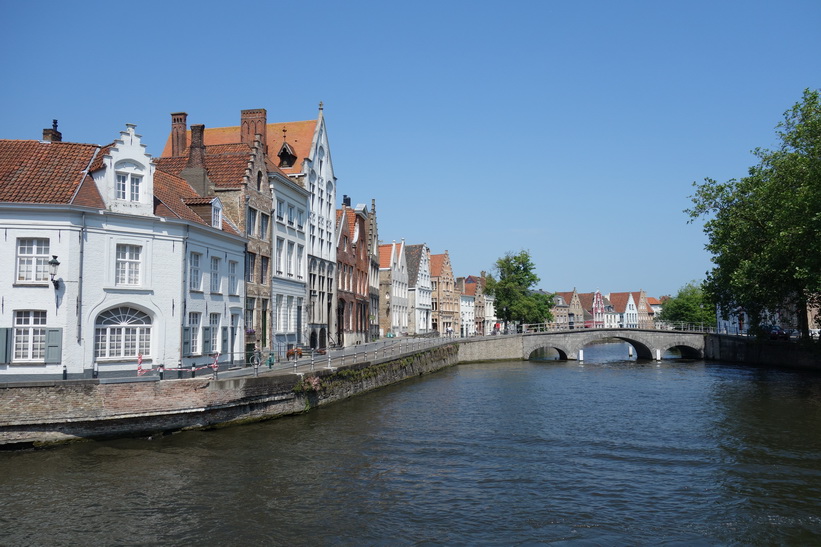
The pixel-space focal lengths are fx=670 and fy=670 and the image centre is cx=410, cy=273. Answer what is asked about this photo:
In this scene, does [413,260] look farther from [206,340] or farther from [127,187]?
[127,187]

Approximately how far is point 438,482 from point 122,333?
14005 mm

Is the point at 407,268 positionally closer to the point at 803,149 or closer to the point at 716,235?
the point at 716,235

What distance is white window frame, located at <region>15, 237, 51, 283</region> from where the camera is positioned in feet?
74.8

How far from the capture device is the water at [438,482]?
1312 cm

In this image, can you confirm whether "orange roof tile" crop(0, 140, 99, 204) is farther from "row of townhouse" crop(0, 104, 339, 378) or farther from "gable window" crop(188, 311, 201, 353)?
Result: "gable window" crop(188, 311, 201, 353)

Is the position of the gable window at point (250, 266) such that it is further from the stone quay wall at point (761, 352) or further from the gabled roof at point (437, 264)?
the gabled roof at point (437, 264)

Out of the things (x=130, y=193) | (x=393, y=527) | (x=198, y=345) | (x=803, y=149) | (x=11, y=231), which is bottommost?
(x=393, y=527)

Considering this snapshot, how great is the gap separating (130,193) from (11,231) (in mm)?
4176

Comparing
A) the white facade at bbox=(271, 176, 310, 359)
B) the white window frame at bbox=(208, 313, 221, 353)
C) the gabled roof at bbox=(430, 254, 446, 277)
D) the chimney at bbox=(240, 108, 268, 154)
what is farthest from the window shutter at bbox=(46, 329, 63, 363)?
the gabled roof at bbox=(430, 254, 446, 277)

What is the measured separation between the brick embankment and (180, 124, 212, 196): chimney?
1155 cm

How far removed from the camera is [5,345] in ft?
72.7

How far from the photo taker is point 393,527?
44.0ft

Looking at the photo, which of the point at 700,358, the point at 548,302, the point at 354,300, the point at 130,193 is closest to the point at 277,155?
the point at 354,300

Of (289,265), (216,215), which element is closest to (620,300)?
(289,265)
